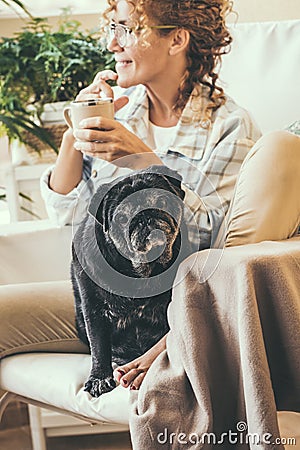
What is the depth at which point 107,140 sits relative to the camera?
135 cm

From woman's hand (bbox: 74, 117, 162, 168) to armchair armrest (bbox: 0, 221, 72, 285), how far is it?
47cm

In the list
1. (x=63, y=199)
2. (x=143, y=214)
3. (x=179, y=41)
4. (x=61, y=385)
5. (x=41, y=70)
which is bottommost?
(x=61, y=385)

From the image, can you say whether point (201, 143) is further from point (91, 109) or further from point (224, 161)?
point (91, 109)

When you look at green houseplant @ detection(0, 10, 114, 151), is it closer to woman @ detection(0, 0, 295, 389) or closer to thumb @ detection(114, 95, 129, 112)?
woman @ detection(0, 0, 295, 389)

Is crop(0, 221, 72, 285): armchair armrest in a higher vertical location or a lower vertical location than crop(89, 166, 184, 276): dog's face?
lower

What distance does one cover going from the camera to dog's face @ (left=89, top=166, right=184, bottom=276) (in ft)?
3.60

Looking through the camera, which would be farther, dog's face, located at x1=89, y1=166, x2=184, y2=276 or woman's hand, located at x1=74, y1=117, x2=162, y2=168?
woman's hand, located at x1=74, y1=117, x2=162, y2=168

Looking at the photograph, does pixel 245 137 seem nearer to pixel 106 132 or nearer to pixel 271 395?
pixel 106 132

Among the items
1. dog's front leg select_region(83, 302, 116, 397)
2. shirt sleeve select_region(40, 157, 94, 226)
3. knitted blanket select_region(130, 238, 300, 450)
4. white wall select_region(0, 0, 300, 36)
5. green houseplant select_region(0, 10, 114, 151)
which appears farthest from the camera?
green houseplant select_region(0, 10, 114, 151)

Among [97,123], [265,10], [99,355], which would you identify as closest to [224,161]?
[97,123]

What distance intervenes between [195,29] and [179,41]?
0.15 ft

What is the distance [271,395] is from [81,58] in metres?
1.63

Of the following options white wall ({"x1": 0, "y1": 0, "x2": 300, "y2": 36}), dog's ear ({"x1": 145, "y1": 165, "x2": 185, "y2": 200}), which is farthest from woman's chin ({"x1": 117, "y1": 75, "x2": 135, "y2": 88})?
white wall ({"x1": 0, "y1": 0, "x2": 300, "y2": 36})

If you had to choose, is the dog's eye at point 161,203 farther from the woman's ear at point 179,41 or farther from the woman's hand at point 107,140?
the woman's ear at point 179,41
